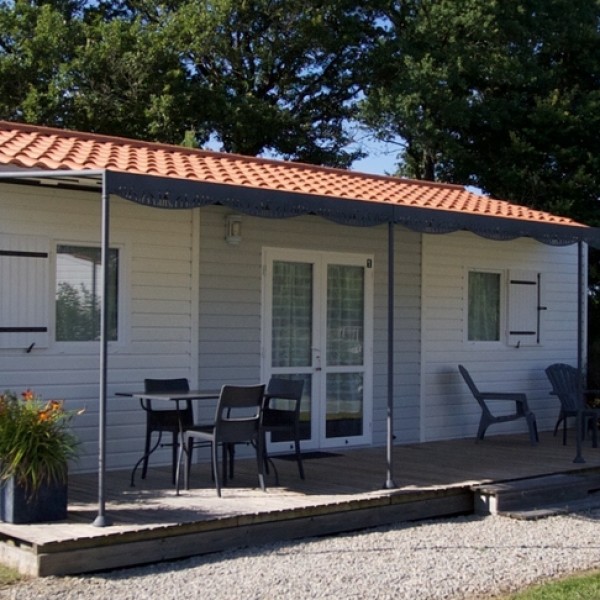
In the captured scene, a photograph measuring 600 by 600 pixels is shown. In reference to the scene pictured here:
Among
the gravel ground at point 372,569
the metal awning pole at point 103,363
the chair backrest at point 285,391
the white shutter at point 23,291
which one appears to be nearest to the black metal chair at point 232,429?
the chair backrest at point 285,391

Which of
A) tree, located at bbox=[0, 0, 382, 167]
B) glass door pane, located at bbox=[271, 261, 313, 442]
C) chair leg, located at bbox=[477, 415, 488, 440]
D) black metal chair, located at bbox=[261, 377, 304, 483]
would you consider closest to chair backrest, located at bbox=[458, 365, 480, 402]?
chair leg, located at bbox=[477, 415, 488, 440]

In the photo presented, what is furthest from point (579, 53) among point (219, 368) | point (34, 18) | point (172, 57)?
point (219, 368)

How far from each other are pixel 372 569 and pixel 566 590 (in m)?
1.15

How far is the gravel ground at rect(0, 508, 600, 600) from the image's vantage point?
5754 mm

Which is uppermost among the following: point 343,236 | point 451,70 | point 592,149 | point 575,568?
point 451,70

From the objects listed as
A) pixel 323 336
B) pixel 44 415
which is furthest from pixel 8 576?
pixel 323 336

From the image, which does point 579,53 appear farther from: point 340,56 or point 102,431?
point 102,431

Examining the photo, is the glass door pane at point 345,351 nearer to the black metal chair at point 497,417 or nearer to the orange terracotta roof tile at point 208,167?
the orange terracotta roof tile at point 208,167

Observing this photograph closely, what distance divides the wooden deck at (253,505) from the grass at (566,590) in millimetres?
1730

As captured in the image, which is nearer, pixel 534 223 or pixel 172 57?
pixel 534 223

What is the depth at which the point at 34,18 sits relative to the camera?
62.3 feet

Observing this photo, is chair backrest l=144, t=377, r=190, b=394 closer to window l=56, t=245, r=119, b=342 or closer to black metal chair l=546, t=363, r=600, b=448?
window l=56, t=245, r=119, b=342

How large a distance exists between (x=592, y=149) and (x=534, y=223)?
9427 mm

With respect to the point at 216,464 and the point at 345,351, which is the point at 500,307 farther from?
the point at 216,464
